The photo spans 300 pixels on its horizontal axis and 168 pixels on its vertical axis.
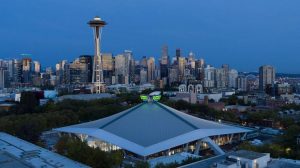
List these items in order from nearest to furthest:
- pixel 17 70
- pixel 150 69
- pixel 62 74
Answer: pixel 62 74
pixel 150 69
pixel 17 70

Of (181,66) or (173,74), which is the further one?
(181,66)

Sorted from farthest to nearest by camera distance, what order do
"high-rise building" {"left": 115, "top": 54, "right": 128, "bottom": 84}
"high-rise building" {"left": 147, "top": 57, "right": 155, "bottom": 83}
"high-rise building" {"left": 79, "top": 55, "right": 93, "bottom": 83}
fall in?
"high-rise building" {"left": 147, "top": 57, "right": 155, "bottom": 83}, "high-rise building" {"left": 115, "top": 54, "right": 128, "bottom": 84}, "high-rise building" {"left": 79, "top": 55, "right": 93, "bottom": 83}

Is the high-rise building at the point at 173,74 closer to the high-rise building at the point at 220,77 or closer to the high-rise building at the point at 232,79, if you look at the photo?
the high-rise building at the point at 220,77

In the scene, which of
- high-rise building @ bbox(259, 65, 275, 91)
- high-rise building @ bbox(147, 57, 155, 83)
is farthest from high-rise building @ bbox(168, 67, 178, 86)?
high-rise building @ bbox(259, 65, 275, 91)

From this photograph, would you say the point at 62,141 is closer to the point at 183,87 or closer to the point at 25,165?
the point at 25,165

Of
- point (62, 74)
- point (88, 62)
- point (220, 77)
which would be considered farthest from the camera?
point (62, 74)

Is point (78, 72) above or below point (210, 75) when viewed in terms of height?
above

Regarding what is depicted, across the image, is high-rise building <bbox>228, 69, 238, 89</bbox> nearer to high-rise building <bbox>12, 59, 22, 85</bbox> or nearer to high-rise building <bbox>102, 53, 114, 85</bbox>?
high-rise building <bbox>102, 53, 114, 85</bbox>

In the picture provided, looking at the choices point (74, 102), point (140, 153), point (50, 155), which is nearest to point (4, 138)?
point (50, 155)

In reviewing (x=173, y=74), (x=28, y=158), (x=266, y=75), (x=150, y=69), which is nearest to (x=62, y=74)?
(x=150, y=69)

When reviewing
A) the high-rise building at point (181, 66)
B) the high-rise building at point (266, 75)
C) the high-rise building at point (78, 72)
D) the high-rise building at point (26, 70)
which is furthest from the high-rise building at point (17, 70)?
the high-rise building at point (266, 75)

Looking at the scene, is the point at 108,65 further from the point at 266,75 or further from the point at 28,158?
the point at 28,158
